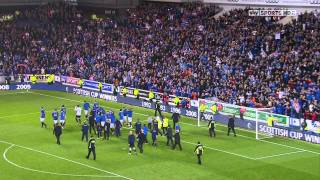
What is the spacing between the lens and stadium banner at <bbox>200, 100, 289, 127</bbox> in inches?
1623

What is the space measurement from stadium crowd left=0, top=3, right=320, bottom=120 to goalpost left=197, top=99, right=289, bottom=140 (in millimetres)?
2305

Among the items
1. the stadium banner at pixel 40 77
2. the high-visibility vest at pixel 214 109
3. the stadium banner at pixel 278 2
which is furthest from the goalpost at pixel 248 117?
the stadium banner at pixel 40 77

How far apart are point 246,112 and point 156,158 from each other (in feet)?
34.1

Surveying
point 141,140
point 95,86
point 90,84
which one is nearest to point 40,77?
point 90,84

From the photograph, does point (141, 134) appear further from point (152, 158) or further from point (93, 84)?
point (93, 84)

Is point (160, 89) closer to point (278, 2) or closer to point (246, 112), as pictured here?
point (246, 112)

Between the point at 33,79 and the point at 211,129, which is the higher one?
the point at 33,79

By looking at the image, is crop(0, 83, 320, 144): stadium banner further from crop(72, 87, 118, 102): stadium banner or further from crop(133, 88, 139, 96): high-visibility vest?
crop(133, 88, 139, 96): high-visibility vest

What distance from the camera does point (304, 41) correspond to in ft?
164

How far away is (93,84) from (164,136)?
19.0 m

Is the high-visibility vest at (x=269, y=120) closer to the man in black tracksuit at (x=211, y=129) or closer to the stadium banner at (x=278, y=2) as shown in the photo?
the man in black tracksuit at (x=211, y=129)

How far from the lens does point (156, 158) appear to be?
35.5 meters

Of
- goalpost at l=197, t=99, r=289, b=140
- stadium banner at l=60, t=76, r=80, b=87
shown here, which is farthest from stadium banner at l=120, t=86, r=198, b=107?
stadium banner at l=60, t=76, r=80, b=87

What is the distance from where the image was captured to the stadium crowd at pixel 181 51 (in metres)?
47.6
